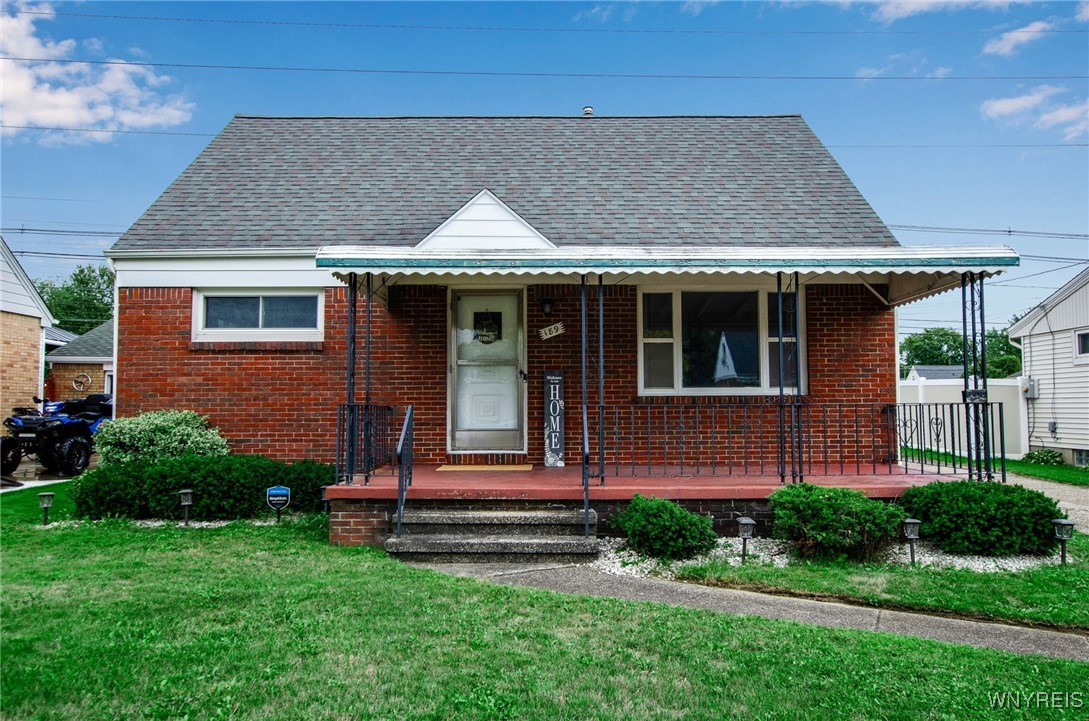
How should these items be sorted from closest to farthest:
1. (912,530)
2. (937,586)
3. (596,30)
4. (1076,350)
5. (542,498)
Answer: (937,586) → (912,530) → (542,498) → (1076,350) → (596,30)

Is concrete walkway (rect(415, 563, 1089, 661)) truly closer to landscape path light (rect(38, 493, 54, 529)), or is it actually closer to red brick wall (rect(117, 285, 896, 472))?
red brick wall (rect(117, 285, 896, 472))

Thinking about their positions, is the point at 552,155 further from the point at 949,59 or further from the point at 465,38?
the point at 949,59

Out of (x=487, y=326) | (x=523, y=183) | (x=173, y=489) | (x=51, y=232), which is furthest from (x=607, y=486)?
(x=51, y=232)

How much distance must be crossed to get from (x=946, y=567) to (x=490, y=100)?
2138 cm

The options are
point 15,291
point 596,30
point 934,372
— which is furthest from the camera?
point 934,372

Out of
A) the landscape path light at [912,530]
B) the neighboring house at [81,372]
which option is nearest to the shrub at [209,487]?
the landscape path light at [912,530]

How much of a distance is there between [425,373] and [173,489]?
3104 mm

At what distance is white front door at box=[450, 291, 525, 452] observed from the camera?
356 inches

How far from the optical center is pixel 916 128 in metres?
25.5

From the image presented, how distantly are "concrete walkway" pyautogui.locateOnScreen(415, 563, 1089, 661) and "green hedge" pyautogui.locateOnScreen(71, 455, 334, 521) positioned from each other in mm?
2882

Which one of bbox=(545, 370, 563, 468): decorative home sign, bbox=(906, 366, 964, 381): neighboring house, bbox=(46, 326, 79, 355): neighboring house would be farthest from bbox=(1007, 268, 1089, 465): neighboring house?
bbox=(46, 326, 79, 355): neighboring house

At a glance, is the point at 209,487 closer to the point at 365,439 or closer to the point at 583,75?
the point at 365,439

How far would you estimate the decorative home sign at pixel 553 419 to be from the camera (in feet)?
28.3

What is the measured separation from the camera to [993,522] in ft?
19.6
